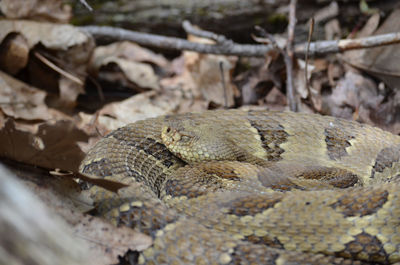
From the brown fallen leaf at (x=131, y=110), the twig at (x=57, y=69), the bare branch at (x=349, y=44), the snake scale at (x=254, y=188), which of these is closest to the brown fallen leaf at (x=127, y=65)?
the brown fallen leaf at (x=131, y=110)

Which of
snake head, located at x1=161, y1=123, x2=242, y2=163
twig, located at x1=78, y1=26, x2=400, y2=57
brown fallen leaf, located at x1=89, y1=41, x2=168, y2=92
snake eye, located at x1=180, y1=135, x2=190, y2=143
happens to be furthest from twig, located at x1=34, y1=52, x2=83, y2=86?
snake eye, located at x1=180, y1=135, x2=190, y2=143

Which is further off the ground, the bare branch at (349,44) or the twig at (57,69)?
the bare branch at (349,44)

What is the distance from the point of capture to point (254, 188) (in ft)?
11.8

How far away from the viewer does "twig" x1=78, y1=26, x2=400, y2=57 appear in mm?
5188

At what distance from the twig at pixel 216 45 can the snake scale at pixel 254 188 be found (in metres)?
1.32

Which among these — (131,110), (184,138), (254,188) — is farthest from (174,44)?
(254,188)

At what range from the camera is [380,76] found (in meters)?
5.36

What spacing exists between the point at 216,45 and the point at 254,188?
2677 millimetres

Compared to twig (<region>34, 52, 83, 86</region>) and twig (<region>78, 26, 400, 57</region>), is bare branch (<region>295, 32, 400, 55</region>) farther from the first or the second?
twig (<region>34, 52, 83, 86</region>)

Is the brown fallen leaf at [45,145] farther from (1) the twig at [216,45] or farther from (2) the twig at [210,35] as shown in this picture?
(1) the twig at [216,45]

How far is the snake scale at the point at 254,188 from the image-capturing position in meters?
2.95

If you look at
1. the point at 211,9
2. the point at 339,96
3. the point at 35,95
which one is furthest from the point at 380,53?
the point at 35,95

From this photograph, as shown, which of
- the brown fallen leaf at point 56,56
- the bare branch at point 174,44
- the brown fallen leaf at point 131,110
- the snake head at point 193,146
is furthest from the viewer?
the bare branch at point 174,44

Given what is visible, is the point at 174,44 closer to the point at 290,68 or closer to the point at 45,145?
the point at 290,68
